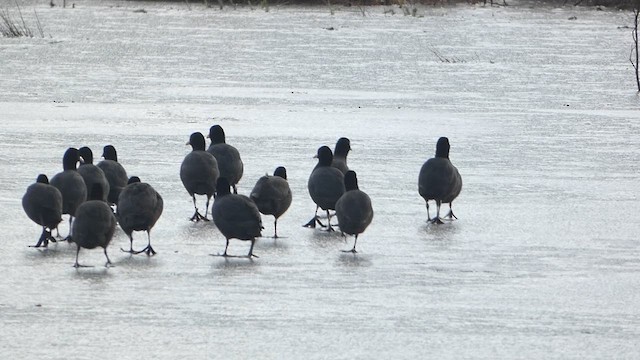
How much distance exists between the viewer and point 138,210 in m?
8.19

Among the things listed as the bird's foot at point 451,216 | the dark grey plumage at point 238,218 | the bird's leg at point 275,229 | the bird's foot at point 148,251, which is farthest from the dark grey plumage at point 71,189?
the bird's foot at point 451,216

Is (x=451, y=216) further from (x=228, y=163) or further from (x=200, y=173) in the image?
(x=200, y=173)

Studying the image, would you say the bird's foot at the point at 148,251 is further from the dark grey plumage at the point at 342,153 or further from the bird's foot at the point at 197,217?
the dark grey plumage at the point at 342,153

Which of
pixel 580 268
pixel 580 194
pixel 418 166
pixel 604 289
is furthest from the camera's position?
pixel 418 166

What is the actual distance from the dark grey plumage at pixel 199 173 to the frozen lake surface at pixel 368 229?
277mm

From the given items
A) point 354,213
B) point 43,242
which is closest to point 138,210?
point 43,242

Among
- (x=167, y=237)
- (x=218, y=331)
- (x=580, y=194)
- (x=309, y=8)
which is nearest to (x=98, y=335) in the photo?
(x=218, y=331)

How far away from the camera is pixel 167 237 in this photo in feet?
29.0

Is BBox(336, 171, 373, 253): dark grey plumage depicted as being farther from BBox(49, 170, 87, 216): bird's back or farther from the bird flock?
BBox(49, 170, 87, 216): bird's back

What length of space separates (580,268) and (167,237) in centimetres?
270

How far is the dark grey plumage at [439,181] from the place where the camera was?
31.0ft

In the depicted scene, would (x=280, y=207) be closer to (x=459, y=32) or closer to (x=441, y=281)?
(x=441, y=281)

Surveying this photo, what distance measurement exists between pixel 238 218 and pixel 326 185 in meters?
1.22

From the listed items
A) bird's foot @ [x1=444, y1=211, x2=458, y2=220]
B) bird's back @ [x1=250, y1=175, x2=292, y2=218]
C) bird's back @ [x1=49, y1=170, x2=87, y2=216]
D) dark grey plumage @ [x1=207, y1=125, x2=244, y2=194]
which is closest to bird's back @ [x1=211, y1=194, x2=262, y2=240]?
bird's back @ [x1=250, y1=175, x2=292, y2=218]
